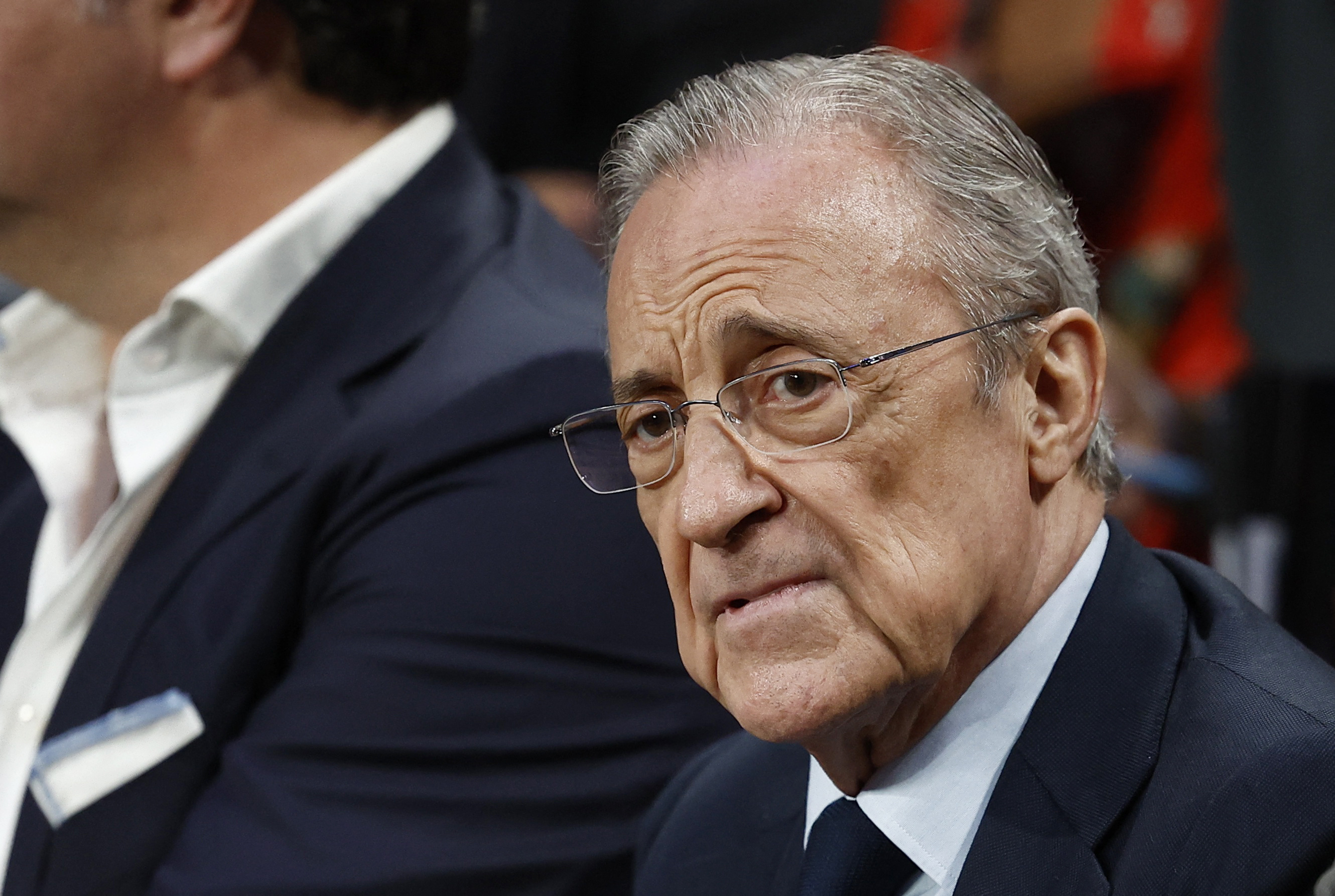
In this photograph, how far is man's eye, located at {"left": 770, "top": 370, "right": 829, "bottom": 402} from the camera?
1426mm

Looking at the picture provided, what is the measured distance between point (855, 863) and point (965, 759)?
5.8 inches

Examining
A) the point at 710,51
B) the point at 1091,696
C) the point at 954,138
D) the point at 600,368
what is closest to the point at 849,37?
the point at 710,51

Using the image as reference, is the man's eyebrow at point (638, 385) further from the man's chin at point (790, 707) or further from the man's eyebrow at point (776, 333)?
the man's chin at point (790, 707)

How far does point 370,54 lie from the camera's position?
2371mm

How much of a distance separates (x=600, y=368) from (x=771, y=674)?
77 centimetres

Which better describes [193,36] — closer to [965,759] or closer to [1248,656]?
[965,759]

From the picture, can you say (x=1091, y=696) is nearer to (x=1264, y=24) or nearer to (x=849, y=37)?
(x=1264, y=24)

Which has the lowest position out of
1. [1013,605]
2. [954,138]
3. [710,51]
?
[710,51]

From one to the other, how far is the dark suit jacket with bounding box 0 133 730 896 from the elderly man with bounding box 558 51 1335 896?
1.59 ft

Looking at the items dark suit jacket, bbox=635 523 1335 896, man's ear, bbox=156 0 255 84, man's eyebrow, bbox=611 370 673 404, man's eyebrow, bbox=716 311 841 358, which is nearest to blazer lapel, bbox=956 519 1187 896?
dark suit jacket, bbox=635 523 1335 896

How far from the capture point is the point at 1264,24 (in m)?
3.11

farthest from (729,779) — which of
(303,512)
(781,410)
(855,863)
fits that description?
(303,512)

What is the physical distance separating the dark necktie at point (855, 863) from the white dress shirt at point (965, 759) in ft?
0.04

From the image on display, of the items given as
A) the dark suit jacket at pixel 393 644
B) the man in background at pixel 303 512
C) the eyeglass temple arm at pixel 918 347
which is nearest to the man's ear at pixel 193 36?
the man in background at pixel 303 512
